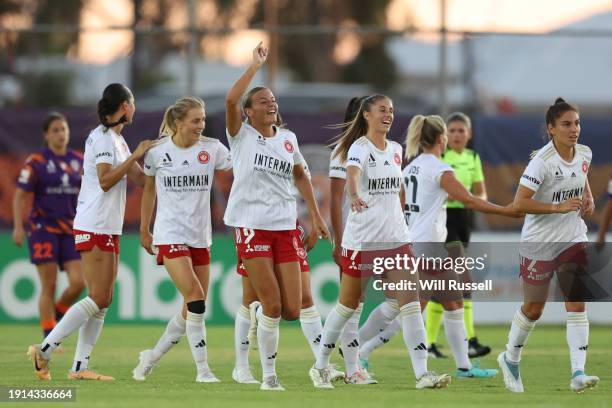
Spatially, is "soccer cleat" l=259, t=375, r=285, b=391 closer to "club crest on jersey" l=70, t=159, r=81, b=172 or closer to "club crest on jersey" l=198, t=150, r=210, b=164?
"club crest on jersey" l=198, t=150, r=210, b=164

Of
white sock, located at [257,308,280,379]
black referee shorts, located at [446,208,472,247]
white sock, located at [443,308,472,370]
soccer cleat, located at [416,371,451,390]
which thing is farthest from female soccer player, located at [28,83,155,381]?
black referee shorts, located at [446,208,472,247]

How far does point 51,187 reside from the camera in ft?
48.0

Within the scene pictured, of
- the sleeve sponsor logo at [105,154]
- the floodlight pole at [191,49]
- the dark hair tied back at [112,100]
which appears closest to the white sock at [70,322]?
the sleeve sponsor logo at [105,154]

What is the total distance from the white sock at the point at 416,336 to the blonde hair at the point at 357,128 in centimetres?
143

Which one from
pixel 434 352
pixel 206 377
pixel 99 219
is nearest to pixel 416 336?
pixel 206 377

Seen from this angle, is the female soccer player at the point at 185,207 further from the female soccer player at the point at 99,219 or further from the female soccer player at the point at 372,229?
the female soccer player at the point at 372,229

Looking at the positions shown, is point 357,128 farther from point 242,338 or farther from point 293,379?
point 293,379

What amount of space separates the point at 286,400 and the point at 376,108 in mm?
2513

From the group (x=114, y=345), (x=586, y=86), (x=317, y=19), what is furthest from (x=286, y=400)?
(x=317, y=19)

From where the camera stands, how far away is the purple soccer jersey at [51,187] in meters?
14.7

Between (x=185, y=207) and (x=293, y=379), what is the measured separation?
5.90 ft

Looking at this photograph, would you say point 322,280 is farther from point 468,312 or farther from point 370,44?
point 370,44

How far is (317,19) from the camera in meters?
46.5

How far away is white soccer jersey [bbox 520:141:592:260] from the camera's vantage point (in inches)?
417
